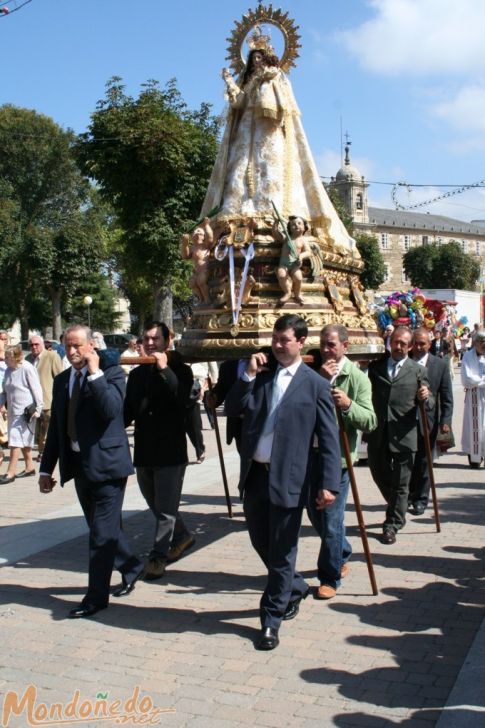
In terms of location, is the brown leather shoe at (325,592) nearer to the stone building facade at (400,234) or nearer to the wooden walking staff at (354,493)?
the wooden walking staff at (354,493)

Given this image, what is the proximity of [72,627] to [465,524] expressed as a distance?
417cm

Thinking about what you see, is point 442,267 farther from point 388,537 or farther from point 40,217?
point 388,537

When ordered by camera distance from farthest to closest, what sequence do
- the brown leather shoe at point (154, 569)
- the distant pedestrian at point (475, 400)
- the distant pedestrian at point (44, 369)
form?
the distant pedestrian at point (44, 369), the distant pedestrian at point (475, 400), the brown leather shoe at point (154, 569)

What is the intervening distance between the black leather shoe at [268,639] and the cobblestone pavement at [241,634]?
5 cm

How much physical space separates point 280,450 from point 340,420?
0.89 meters

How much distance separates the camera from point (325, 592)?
18.5 feet

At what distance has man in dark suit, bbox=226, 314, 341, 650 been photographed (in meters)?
4.82

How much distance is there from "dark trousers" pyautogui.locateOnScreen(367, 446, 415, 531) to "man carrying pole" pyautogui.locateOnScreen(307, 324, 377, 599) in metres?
1.35

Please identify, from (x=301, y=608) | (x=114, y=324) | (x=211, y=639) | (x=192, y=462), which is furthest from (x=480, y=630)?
(x=114, y=324)

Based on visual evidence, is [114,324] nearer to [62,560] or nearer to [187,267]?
[187,267]

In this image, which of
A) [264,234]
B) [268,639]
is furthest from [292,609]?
[264,234]

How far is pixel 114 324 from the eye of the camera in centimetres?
5997

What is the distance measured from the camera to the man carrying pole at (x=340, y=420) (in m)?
5.65

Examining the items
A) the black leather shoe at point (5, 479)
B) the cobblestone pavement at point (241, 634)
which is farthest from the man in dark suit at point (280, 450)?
the black leather shoe at point (5, 479)
